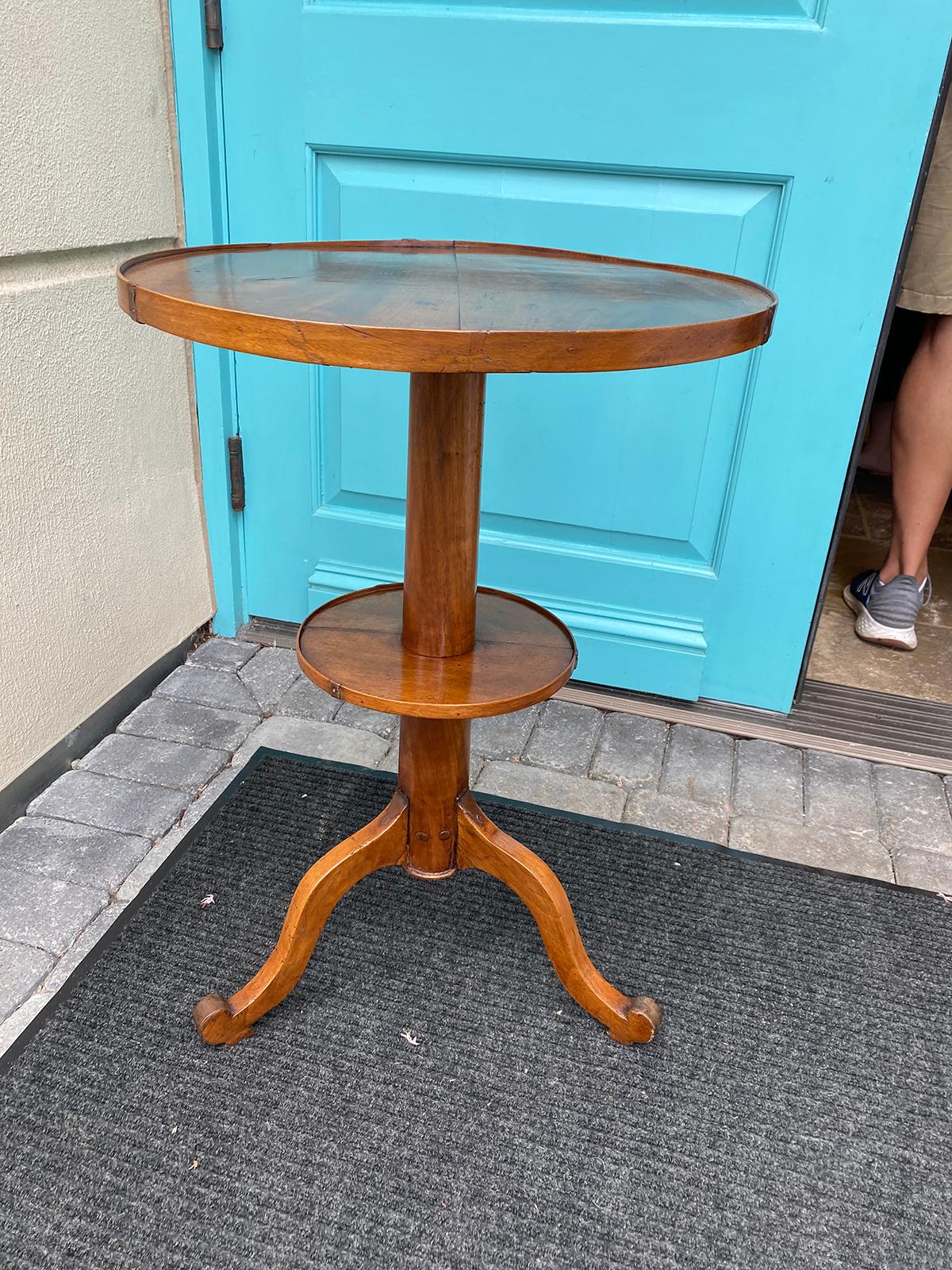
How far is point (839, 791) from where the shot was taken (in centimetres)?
191

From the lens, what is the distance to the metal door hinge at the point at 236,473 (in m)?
2.14

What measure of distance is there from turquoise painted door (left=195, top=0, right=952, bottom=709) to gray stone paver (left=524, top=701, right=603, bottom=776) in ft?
0.37

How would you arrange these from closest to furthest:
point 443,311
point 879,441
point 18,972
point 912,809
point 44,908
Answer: point 443,311
point 18,972
point 44,908
point 912,809
point 879,441

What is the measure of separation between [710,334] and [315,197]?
1.30m

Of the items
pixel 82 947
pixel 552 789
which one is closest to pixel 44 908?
pixel 82 947

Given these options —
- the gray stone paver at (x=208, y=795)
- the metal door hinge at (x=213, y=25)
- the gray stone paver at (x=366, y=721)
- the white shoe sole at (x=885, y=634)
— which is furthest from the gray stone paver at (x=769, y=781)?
the metal door hinge at (x=213, y=25)

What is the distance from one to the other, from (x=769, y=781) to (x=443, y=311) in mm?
1352

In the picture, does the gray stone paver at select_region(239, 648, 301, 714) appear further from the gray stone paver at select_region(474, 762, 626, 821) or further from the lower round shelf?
the lower round shelf

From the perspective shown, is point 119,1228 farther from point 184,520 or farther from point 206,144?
point 206,144

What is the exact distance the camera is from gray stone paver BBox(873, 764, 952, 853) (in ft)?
5.89

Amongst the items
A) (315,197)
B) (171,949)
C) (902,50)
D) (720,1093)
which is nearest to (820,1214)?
(720,1093)

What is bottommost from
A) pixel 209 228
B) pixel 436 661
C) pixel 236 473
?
pixel 236 473

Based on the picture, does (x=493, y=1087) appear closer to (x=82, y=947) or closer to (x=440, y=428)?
(x=82, y=947)

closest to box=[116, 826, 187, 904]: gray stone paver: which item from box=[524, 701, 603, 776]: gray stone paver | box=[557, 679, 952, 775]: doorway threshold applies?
box=[524, 701, 603, 776]: gray stone paver
